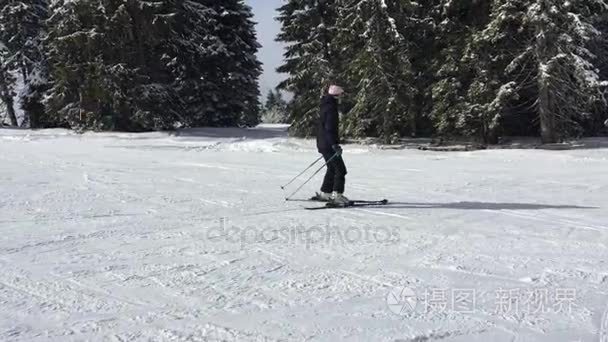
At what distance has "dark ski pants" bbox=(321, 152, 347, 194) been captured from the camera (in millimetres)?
9070

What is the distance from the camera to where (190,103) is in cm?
3669

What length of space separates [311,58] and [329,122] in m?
18.7

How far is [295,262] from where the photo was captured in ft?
18.6

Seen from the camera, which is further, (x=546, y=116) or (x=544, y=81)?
(x=546, y=116)

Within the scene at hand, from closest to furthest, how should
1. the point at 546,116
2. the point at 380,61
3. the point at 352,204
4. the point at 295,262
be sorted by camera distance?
the point at 295,262, the point at 352,204, the point at 546,116, the point at 380,61

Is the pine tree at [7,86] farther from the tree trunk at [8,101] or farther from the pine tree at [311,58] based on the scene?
the pine tree at [311,58]

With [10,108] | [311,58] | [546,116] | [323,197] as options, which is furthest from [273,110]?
[323,197]

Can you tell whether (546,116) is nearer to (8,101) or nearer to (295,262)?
(295,262)

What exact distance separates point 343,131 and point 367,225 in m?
18.4

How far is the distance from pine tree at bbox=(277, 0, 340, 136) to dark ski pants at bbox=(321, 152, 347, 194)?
686 inches

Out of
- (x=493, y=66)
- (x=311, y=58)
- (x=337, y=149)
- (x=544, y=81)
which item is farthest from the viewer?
(x=311, y=58)

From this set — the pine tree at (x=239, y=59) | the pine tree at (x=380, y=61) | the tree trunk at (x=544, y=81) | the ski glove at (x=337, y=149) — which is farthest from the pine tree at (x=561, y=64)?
the pine tree at (x=239, y=59)

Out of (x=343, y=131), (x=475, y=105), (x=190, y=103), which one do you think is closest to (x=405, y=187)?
(x=475, y=105)

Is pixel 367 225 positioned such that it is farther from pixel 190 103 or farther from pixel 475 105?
pixel 190 103
